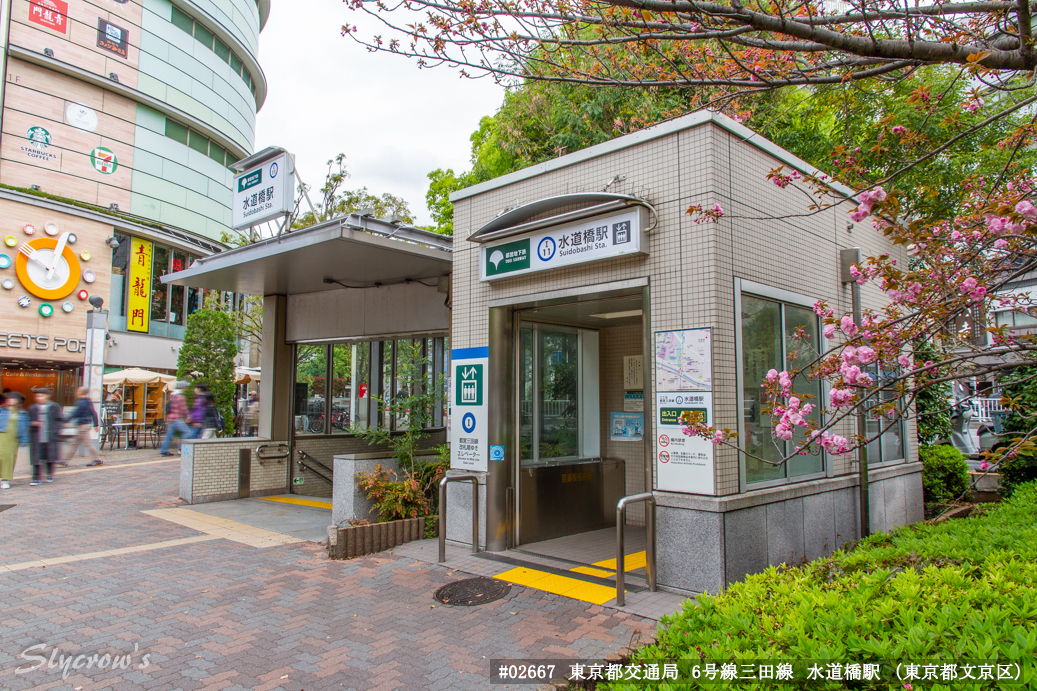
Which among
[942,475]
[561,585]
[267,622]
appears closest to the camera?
[267,622]

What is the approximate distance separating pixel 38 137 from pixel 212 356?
12044mm

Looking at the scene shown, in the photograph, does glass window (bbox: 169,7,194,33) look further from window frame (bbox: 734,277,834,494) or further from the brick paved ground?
window frame (bbox: 734,277,834,494)

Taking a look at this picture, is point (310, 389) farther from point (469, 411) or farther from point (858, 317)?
point (858, 317)

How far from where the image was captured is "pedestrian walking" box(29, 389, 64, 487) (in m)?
12.7

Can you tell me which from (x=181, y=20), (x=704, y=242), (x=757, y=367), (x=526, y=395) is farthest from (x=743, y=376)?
(x=181, y=20)

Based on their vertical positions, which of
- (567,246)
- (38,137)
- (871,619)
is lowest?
(871,619)

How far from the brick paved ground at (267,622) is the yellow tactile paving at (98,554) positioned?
166mm

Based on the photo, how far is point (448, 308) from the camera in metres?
10.1

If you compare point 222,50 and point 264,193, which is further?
point 222,50

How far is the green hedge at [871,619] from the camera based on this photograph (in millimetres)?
2238

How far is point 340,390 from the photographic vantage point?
13008mm

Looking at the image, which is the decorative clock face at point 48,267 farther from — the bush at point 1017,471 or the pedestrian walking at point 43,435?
Result: the bush at point 1017,471

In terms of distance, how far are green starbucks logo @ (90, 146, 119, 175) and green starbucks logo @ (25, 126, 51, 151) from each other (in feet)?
4.93

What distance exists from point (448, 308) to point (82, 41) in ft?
80.0
